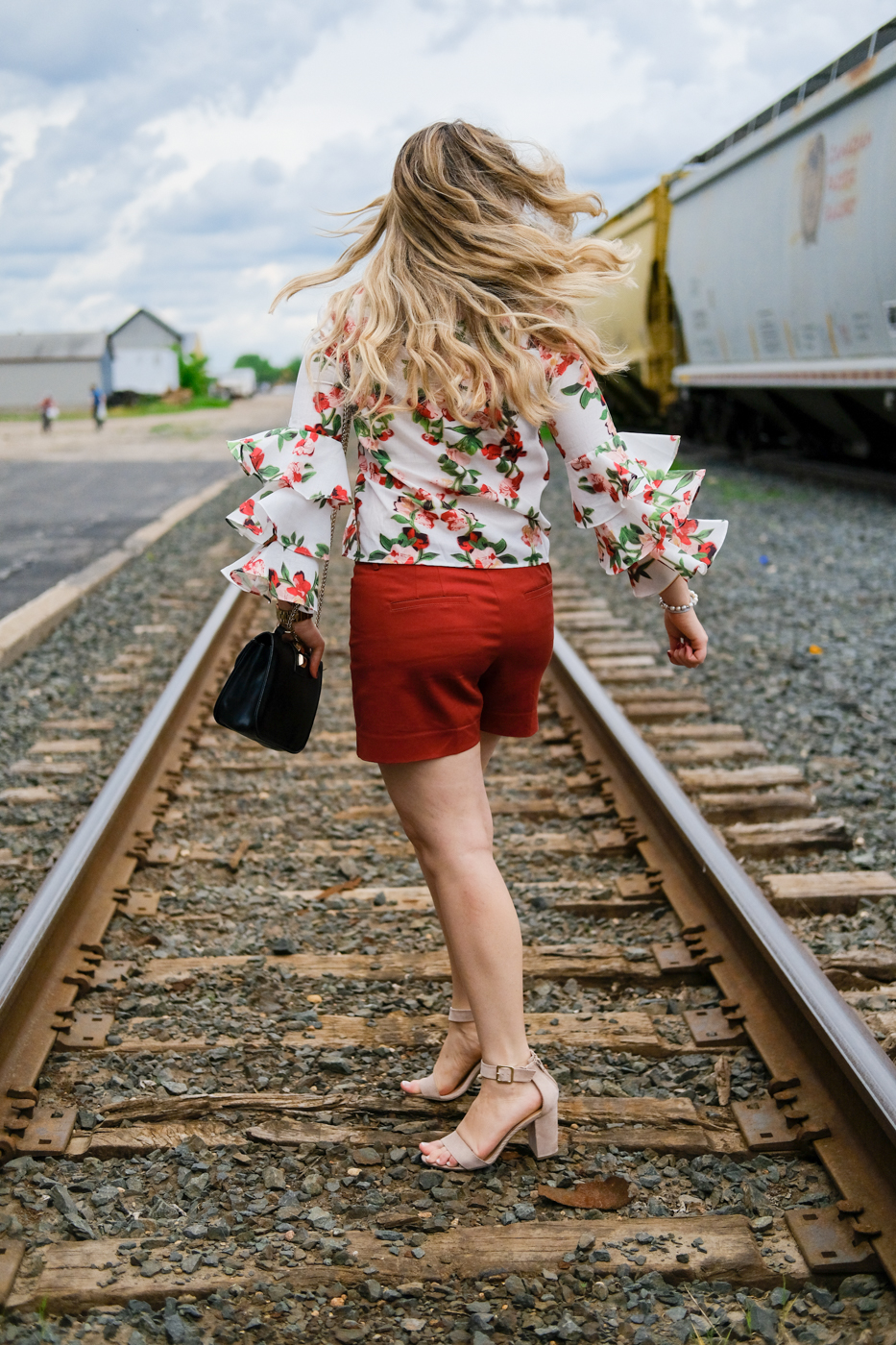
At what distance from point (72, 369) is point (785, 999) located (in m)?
89.9

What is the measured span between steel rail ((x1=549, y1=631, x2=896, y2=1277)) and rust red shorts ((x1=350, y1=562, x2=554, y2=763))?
0.95 m

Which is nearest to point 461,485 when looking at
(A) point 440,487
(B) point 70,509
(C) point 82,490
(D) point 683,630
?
(A) point 440,487

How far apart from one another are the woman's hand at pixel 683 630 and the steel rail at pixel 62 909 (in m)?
1.57

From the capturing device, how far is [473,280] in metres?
2.12

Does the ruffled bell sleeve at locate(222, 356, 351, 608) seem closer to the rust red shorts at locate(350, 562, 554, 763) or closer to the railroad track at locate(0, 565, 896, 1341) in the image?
the rust red shorts at locate(350, 562, 554, 763)

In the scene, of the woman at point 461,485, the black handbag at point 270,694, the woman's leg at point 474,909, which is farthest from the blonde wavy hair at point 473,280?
the woman's leg at point 474,909

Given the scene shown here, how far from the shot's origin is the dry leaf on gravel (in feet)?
7.46

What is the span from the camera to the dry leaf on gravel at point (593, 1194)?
2.27m

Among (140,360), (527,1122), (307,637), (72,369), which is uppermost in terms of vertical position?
(140,360)

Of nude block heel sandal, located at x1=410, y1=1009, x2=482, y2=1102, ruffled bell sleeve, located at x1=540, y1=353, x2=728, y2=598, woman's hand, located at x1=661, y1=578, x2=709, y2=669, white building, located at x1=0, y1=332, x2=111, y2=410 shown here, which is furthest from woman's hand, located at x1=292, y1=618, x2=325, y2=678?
white building, located at x1=0, y1=332, x2=111, y2=410

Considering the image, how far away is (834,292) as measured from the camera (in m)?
11.1

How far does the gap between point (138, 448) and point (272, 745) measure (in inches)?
1037

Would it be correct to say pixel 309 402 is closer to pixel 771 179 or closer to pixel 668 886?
pixel 668 886

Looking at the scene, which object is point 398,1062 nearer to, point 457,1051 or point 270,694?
point 457,1051
